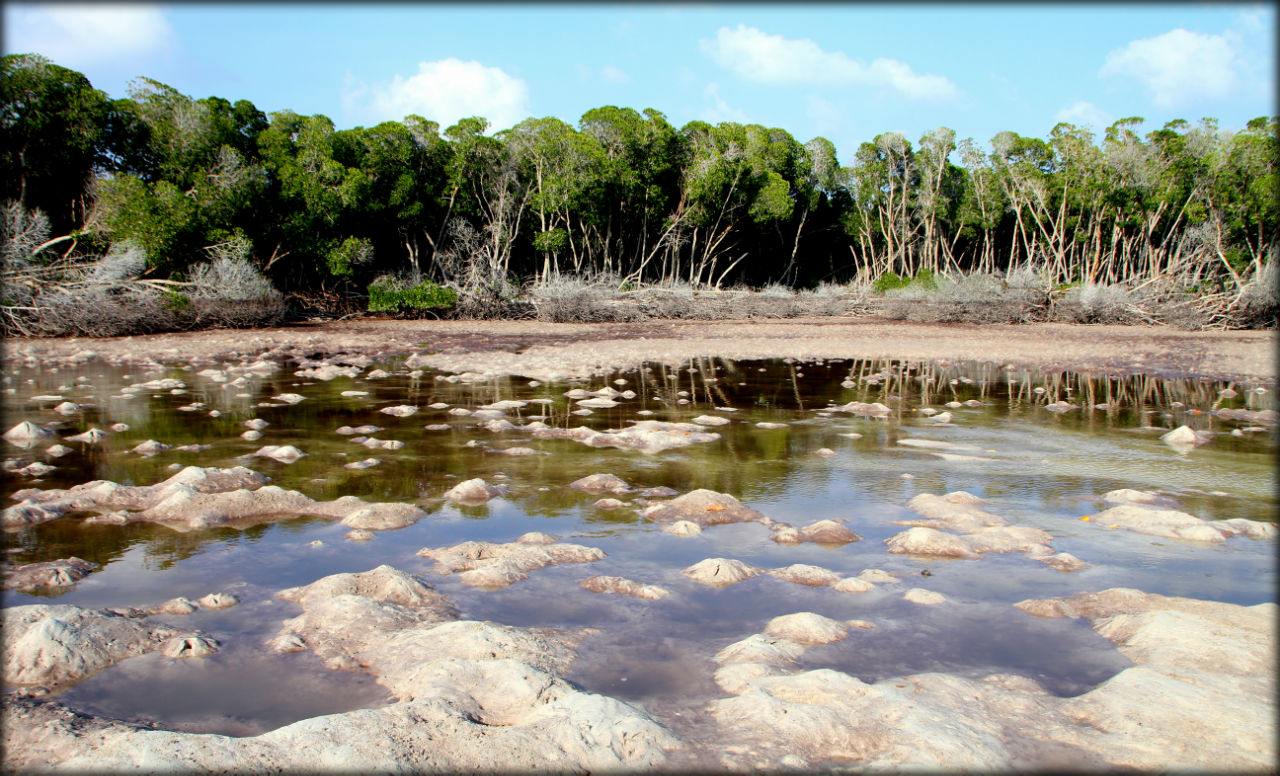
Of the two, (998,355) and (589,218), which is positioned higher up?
(589,218)

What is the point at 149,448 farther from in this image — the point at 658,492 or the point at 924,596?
the point at 924,596

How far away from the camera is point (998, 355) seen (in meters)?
14.6

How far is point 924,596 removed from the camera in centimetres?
353

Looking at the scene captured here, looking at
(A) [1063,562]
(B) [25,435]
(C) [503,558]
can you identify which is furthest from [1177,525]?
(B) [25,435]

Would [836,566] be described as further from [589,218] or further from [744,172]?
[744,172]

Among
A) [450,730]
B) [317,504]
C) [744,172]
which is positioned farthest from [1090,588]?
[744,172]

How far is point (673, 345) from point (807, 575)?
507 inches

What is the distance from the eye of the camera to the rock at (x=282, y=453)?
6.05 meters

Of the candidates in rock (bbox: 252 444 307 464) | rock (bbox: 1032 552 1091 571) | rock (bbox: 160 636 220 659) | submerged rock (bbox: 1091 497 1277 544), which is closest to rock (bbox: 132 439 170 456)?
rock (bbox: 252 444 307 464)

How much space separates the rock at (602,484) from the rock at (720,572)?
1.52 m

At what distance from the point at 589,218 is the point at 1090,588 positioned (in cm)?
2356

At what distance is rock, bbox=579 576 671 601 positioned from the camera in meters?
3.59

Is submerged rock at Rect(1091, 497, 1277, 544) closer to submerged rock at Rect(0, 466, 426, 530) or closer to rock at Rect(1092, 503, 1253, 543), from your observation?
rock at Rect(1092, 503, 1253, 543)

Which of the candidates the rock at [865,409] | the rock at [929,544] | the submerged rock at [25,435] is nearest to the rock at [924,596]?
the rock at [929,544]
